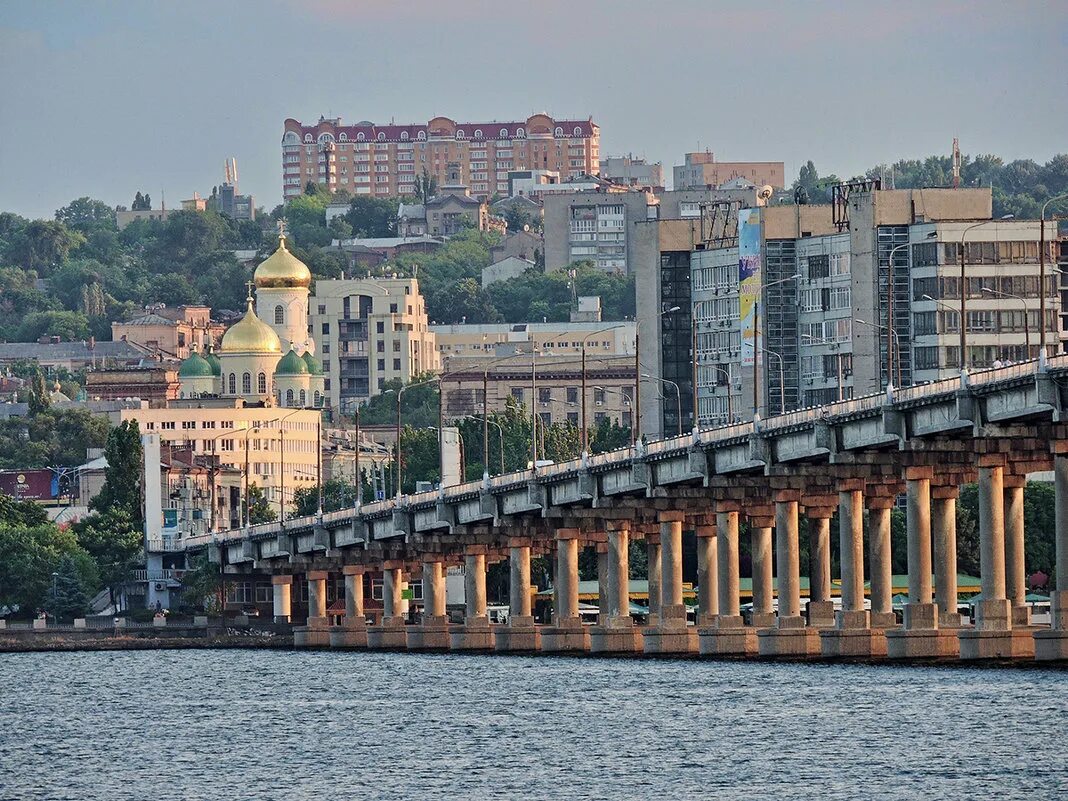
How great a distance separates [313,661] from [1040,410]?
5809 cm

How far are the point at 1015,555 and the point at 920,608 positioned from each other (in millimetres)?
4337

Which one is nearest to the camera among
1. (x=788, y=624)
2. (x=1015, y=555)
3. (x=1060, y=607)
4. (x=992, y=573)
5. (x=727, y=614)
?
(x=1060, y=607)

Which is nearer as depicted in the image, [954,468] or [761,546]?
[954,468]

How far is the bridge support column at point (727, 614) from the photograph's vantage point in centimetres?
15725

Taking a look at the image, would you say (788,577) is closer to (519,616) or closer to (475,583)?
(519,616)

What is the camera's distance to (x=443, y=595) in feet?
652

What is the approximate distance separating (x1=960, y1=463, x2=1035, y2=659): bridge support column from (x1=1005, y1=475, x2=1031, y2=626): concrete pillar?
4.09m

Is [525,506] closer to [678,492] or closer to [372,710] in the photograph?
[678,492]

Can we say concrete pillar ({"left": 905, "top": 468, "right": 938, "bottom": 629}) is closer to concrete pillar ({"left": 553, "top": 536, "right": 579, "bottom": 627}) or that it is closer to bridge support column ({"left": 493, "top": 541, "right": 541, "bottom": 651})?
concrete pillar ({"left": 553, "top": 536, "right": 579, "bottom": 627})

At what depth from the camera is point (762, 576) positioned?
159000 mm

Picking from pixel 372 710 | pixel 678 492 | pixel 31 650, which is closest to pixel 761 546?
pixel 678 492

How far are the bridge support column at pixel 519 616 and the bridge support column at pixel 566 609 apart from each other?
5.42 ft

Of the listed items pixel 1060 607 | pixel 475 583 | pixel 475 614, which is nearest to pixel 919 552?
pixel 1060 607

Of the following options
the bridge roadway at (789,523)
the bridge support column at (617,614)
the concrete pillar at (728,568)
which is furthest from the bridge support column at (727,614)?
the bridge support column at (617,614)
